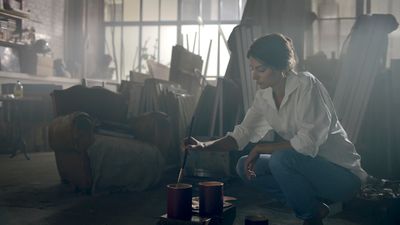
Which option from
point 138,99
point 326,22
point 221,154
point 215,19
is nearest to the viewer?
point 221,154

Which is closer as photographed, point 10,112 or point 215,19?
point 10,112

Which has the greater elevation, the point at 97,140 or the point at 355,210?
the point at 97,140

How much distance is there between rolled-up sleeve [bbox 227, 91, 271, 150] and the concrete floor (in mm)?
530

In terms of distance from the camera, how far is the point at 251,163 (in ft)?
6.24

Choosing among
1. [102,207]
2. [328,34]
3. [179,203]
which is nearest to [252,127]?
[179,203]

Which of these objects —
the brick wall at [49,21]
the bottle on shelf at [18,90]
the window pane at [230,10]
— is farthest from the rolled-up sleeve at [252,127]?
the window pane at [230,10]

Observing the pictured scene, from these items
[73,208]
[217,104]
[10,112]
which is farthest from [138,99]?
[10,112]

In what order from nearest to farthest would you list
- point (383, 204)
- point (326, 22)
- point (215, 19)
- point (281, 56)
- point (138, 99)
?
point (281, 56) → point (383, 204) → point (138, 99) → point (326, 22) → point (215, 19)

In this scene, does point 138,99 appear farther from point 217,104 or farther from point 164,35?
point 164,35

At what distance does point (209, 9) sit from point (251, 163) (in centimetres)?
625

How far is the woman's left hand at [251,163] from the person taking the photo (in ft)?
6.15

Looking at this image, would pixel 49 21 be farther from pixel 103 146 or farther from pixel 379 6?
pixel 379 6

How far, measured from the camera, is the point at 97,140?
120 inches

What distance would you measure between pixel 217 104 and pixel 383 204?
5.44ft
